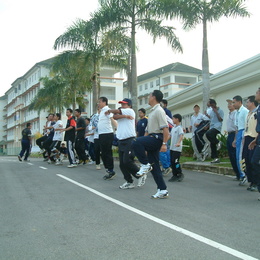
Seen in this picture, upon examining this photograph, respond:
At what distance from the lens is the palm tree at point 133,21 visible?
896 inches

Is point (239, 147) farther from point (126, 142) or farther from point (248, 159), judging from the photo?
point (126, 142)

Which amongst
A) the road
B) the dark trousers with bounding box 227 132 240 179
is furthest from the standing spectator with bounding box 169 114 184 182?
the dark trousers with bounding box 227 132 240 179

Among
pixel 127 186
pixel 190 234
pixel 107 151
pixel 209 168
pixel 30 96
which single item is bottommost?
pixel 190 234

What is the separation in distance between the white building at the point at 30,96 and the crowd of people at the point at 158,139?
1875 inches

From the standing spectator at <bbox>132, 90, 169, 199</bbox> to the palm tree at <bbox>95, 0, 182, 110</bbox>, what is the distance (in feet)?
50.4

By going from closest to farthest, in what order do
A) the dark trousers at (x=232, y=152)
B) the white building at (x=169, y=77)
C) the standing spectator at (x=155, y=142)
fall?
the standing spectator at (x=155, y=142), the dark trousers at (x=232, y=152), the white building at (x=169, y=77)

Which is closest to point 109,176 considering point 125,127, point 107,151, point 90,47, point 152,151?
point 107,151

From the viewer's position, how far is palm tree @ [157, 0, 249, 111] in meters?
19.0

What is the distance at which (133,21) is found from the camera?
23344mm

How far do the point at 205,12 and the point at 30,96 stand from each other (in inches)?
2833

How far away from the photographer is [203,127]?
13414 millimetres

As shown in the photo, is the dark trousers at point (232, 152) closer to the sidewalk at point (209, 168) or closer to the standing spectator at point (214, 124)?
the sidewalk at point (209, 168)

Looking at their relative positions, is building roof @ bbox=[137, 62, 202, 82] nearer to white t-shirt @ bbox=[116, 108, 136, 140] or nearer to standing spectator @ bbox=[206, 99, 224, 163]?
standing spectator @ bbox=[206, 99, 224, 163]

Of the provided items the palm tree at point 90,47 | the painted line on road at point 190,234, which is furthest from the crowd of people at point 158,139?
the palm tree at point 90,47
